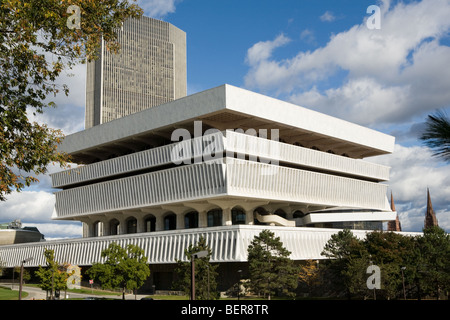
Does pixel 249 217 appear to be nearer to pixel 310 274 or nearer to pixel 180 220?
pixel 180 220

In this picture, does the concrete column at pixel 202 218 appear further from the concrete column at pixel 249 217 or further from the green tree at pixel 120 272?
the green tree at pixel 120 272

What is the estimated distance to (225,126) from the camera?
2263 inches

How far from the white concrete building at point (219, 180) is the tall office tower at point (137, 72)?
8869 cm

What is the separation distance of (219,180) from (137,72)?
125 metres

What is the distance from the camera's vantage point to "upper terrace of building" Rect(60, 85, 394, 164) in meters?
52.6

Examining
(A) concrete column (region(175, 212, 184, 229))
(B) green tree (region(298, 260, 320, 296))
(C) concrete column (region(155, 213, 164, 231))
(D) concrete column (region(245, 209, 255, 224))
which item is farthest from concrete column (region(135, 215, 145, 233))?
(B) green tree (region(298, 260, 320, 296))

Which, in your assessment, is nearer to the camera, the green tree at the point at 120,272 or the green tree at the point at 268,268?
the green tree at the point at 268,268

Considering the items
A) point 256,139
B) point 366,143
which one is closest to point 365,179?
point 366,143

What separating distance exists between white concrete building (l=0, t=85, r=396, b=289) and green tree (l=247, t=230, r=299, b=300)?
296 centimetres

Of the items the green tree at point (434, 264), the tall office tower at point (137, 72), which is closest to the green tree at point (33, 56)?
the green tree at point (434, 264)

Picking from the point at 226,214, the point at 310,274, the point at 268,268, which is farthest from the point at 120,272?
the point at 310,274

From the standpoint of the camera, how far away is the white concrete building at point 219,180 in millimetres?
51812
